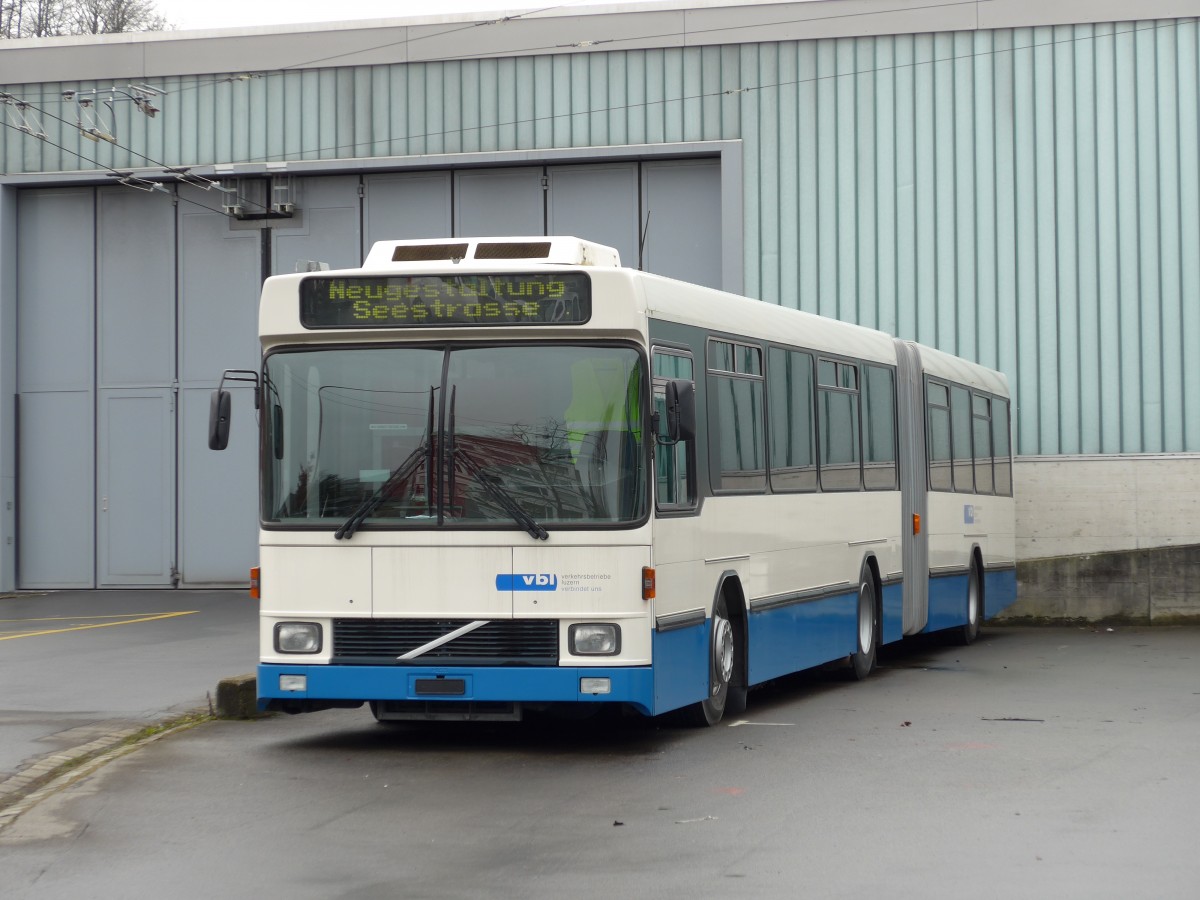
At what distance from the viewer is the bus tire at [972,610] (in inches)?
784

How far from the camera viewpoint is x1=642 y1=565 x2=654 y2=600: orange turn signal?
10.4m

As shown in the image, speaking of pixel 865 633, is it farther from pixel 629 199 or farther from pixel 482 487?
pixel 629 199

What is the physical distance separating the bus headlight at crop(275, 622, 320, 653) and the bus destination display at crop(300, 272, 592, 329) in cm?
180

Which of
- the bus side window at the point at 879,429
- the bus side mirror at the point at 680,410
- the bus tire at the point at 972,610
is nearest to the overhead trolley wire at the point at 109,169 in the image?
the bus tire at the point at 972,610

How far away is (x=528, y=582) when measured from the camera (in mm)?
10328

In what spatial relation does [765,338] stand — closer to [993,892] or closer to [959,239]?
[993,892]

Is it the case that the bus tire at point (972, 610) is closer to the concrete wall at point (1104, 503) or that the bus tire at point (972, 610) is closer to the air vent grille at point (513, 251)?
the concrete wall at point (1104, 503)

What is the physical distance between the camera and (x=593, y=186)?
83.5 ft

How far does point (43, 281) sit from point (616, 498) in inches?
767

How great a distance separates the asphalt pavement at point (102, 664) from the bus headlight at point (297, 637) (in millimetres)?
1434

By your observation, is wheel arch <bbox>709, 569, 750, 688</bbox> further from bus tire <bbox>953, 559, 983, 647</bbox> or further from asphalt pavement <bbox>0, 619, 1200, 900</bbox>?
bus tire <bbox>953, 559, 983, 647</bbox>

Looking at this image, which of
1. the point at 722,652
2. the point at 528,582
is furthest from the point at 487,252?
the point at 722,652

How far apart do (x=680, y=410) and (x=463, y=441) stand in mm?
1272

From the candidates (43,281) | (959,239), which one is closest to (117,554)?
(43,281)
